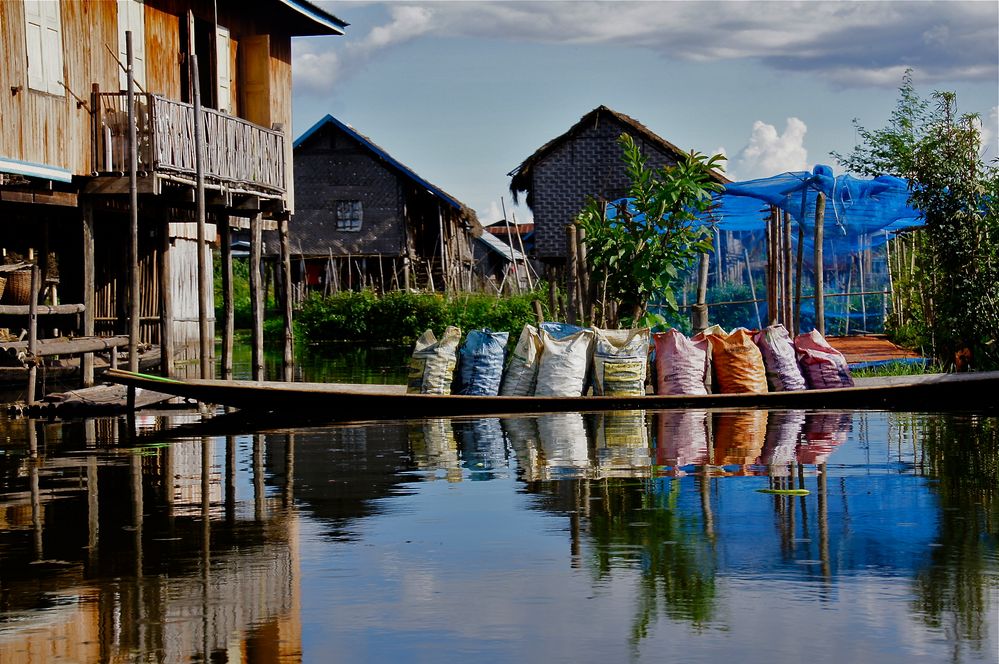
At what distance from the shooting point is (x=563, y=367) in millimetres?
14953

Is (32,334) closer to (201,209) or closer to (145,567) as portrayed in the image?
(201,209)

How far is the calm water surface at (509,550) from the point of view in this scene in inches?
226

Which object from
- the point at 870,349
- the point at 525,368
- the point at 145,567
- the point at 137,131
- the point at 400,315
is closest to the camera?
the point at 145,567

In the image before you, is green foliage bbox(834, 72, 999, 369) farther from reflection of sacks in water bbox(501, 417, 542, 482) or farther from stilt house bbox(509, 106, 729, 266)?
stilt house bbox(509, 106, 729, 266)

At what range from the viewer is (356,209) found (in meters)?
42.8

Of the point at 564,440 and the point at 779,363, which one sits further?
the point at 779,363

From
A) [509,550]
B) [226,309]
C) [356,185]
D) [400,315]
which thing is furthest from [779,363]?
[356,185]

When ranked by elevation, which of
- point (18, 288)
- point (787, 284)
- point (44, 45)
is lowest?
point (787, 284)

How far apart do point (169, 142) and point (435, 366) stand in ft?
17.0

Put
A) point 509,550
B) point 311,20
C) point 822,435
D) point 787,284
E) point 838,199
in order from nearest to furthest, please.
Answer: point 509,550 < point 822,435 < point 787,284 < point 838,199 < point 311,20

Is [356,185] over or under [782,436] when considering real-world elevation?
over

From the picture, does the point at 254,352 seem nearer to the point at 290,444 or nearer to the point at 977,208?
the point at 290,444

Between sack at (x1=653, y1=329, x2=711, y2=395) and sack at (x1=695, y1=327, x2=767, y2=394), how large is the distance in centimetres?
11

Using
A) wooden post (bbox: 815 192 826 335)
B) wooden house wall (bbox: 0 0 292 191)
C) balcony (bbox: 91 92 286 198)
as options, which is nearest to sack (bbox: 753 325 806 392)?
wooden post (bbox: 815 192 826 335)
